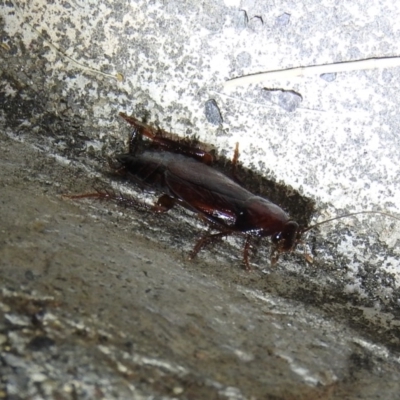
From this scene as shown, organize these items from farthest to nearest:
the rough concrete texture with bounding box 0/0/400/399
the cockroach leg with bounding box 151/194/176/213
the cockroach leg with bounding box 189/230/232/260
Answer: the cockroach leg with bounding box 151/194/176/213, the cockroach leg with bounding box 189/230/232/260, the rough concrete texture with bounding box 0/0/400/399

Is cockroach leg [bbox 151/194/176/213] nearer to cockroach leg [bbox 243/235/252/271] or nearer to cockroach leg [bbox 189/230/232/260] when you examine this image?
cockroach leg [bbox 189/230/232/260]

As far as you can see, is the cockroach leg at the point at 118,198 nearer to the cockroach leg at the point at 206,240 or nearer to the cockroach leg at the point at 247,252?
the cockroach leg at the point at 206,240

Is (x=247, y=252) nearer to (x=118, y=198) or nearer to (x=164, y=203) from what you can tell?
(x=164, y=203)

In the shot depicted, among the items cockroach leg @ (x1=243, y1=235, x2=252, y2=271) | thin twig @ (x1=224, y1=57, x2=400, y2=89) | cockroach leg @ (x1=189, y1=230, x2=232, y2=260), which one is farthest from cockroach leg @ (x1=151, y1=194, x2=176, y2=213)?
thin twig @ (x1=224, y1=57, x2=400, y2=89)

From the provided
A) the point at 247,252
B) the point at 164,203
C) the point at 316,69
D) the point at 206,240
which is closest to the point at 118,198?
the point at 164,203

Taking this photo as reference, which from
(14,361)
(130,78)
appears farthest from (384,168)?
(14,361)

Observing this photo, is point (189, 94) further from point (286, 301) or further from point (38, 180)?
point (286, 301)
